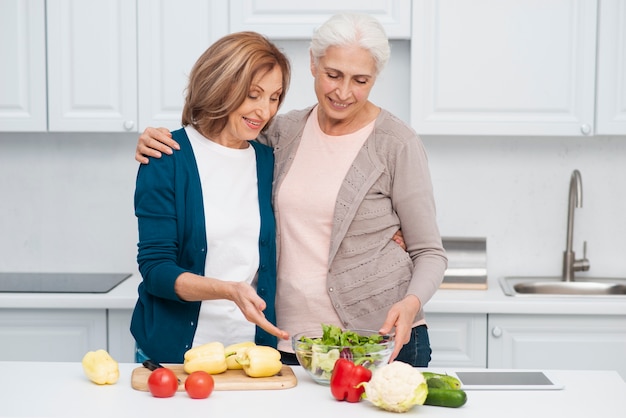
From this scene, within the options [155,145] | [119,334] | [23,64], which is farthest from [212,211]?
[23,64]

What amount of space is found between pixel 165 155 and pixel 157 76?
1.07 metres

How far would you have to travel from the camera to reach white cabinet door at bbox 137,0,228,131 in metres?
3.08

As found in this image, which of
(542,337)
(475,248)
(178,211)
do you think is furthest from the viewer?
(475,248)

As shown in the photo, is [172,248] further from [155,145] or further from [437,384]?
[437,384]

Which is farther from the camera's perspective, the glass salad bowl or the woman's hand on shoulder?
the woman's hand on shoulder

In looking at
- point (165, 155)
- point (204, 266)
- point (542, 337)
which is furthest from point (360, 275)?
point (542, 337)

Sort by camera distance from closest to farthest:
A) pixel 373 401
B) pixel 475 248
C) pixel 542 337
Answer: pixel 373 401
pixel 542 337
pixel 475 248

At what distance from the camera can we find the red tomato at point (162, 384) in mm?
1696

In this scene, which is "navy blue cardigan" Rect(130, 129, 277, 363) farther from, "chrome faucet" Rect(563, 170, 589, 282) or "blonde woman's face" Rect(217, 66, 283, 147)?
"chrome faucet" Rect(563, 170, 589, 282)

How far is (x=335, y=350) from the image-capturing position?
1.77 m

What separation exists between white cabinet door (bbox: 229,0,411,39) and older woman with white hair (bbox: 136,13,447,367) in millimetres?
895

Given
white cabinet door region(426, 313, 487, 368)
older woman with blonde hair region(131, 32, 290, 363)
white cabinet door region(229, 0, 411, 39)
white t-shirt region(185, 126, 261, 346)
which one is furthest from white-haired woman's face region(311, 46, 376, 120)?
white cabinet door region(426, 313, 487, 368)

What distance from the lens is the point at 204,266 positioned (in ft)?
6.95

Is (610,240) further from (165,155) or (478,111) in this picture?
(165,155)
